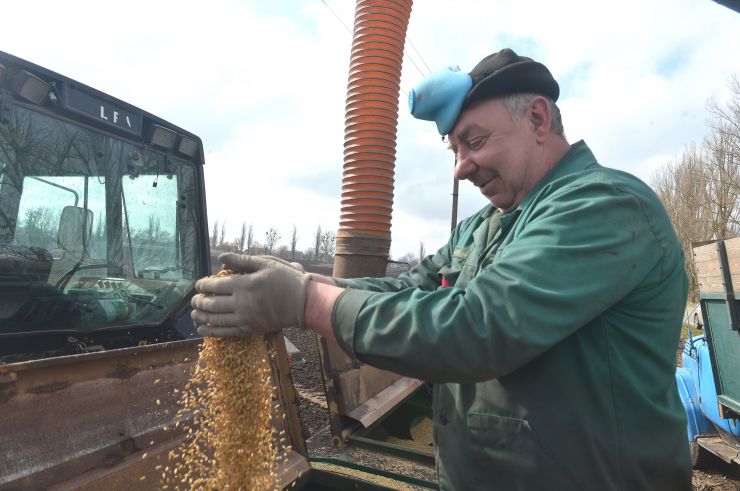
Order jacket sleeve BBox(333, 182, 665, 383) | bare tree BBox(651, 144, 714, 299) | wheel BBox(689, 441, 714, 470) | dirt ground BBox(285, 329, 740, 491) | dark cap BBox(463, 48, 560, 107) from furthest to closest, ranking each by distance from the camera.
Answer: bare tree BBox(651, 144, 714, 299)
wheel BBox(689, 441, 714, 470)
dirt ground BBox(285, 329, 740, 491)
dark cap BBox(463, 48, 560, 107)
jacket sleeve BBox(333, 182, 665, 383)

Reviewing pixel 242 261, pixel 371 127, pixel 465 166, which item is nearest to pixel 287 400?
pixel 242 261

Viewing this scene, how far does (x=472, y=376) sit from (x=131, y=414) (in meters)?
1.54

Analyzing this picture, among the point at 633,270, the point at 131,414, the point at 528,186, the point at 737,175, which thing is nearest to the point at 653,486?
the point at 633,270

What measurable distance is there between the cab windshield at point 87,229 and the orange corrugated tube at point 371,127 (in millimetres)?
2671

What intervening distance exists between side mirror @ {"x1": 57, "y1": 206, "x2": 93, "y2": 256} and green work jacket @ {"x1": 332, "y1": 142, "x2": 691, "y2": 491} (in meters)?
2.01

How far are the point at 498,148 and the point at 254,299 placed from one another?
926 mm

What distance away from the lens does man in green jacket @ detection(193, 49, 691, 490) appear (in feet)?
3.77

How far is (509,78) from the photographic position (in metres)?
1.54

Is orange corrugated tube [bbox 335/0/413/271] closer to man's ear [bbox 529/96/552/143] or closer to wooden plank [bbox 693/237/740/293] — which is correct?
wooden plank [bbox 693/237/740/293]

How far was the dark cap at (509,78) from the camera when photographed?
1.55 m

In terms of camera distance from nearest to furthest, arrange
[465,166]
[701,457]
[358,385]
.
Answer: [465,166], [358,385], [701,457]

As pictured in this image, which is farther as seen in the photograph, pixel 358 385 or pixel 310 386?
pixel 310 386

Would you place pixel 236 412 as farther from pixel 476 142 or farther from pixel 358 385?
pixel 358 385

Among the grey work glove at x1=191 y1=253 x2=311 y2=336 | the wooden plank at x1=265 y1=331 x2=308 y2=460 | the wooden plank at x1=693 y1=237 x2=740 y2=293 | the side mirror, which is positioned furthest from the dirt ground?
the grey work glove at x1=191 y1=253 x2=311 y2=336
